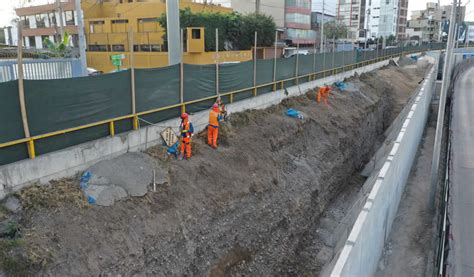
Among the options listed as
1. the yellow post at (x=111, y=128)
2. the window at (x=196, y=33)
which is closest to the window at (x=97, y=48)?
the window at (x=196, y=33)

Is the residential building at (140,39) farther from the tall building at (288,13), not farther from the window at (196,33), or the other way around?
the tall building at (288,13)

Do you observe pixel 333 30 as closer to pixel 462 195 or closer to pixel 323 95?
pixel 323 95

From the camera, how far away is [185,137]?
37.4 feet

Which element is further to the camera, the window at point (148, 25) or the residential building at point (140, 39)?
the window at point (148, 25)

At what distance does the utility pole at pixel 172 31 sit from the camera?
14242 millimetres

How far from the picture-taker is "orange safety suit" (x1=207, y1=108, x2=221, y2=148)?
40.6ft

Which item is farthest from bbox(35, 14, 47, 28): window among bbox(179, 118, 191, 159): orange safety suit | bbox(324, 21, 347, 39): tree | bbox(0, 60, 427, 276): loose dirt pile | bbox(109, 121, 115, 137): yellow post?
bbox(179, 118, 191, 159): orange safety suit

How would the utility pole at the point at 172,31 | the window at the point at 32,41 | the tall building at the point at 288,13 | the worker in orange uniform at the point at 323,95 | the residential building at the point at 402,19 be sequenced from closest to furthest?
the utility pole at the point at 172,31 → the worker in orange uniform at the point at 323,95 → the window at the point at 32,41 → the tall building at the point at 288,13 → the residential building at the point at 402,19

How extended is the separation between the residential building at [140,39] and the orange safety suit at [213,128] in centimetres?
1887

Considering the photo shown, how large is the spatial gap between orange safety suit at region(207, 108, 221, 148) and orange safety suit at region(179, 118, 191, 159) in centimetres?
132

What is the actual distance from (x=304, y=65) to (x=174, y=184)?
1613 centimetres

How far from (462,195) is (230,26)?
1276 inches

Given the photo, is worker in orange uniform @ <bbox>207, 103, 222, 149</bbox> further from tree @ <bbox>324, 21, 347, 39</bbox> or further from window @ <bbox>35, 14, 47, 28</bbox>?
tree @ <bbox>324, 21, 347, 39</bbox>

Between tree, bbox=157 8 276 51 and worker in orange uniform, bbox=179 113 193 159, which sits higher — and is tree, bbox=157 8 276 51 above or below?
above
